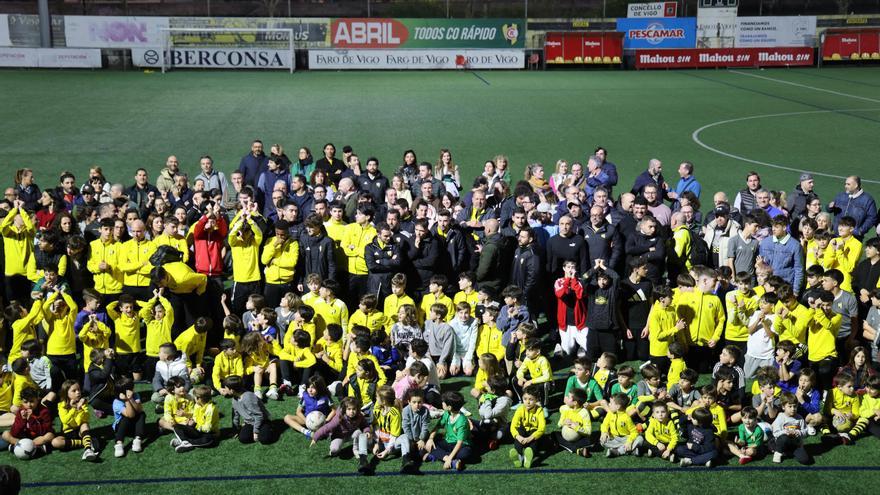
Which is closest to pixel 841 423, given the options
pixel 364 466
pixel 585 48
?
pixel 364 466

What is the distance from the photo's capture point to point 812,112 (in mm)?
30922

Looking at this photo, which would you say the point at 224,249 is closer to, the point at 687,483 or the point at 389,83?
the point at 687,483

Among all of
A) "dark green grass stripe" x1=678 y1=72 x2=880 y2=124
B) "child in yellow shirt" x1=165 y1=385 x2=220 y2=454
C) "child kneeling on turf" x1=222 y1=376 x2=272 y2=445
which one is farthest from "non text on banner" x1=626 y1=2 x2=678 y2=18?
"child in yellow shirt" x1=165 y1=385 x2=220 y2=454

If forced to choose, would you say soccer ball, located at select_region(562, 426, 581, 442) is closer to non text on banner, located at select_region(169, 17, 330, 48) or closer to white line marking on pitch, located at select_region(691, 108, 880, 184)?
white line marking on pitch, located at select_region(691, 108, 880, 184)

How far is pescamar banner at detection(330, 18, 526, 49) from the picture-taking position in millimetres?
46438

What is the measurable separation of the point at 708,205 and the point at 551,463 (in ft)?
37.7

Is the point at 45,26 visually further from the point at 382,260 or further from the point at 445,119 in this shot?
the point at 382,260

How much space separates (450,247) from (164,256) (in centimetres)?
393

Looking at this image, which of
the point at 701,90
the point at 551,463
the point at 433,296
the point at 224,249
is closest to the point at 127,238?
the point at 224,249

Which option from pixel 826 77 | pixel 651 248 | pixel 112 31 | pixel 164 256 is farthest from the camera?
pixel 112 31

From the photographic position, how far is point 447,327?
10.9m

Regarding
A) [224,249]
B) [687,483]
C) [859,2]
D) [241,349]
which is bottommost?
[687,483]

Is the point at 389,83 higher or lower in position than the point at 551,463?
higher

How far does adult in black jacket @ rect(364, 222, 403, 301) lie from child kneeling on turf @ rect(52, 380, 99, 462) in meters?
4.08
